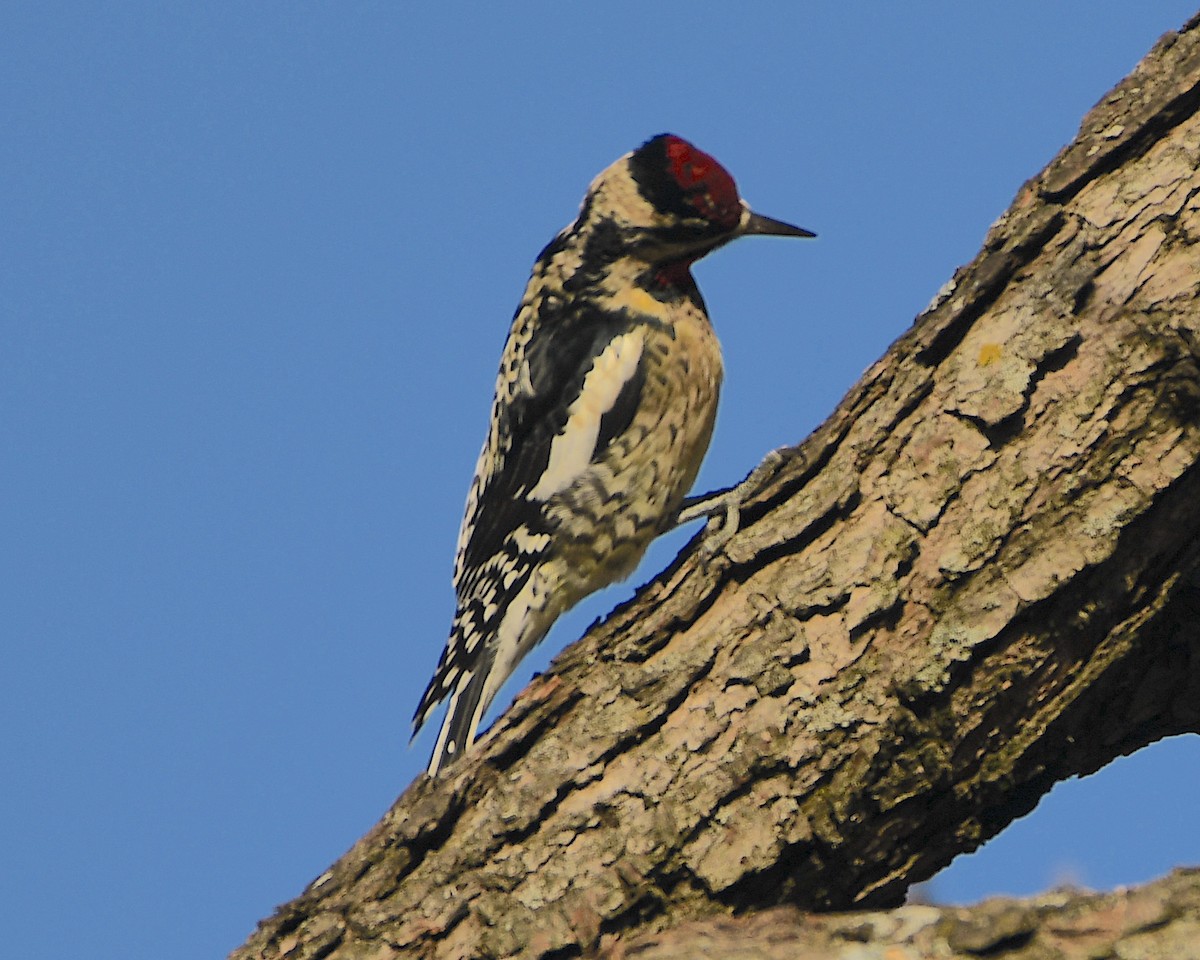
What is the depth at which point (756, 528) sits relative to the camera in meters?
2.94

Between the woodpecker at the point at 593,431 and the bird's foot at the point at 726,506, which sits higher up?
the woodpecker at the point at 593,431

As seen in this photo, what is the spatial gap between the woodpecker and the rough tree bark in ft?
3.09

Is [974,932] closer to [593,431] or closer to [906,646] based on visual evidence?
[906,646]

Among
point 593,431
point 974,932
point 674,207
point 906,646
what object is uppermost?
point 674,207

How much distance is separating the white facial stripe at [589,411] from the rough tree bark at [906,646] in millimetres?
1075

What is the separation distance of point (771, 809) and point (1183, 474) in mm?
950

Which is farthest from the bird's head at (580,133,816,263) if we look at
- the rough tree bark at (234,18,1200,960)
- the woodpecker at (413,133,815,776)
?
the rough tree bark at (234,18,1200,960)

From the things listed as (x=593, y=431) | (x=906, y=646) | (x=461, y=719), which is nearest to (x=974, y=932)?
(x=906, y=646)

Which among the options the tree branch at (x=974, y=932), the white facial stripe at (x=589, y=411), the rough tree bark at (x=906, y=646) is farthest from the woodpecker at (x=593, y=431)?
the tree branch at (x=974, y=932)

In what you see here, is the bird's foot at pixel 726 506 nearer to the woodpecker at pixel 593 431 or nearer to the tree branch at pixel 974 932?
the woodpecker at pixel 593 431

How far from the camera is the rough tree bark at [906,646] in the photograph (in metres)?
2.66

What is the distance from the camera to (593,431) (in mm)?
3916

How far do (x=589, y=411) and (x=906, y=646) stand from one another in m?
1.45

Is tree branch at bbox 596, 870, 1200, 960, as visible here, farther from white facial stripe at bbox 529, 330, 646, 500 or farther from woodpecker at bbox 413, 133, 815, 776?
white facial stripe at bbox 529, 330, 646, 500
